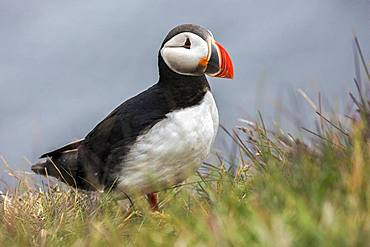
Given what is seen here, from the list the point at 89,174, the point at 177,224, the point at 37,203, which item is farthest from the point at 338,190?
the point at 37,203

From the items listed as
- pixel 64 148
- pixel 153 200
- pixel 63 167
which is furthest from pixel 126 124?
pixel 64 148

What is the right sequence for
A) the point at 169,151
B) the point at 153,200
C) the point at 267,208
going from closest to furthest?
the point at 267,208
the point at 169,151
the point at 153,200

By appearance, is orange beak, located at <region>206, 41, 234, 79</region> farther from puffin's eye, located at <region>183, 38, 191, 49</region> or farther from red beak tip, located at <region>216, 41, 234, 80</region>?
puffin's eye, located at <region>183, 38, 191, 49</region>

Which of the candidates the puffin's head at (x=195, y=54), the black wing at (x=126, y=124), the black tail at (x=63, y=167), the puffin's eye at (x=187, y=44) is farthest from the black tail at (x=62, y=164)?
the puffin's eye at (x=187, y=44)

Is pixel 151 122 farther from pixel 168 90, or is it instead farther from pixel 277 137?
pixel 277 137

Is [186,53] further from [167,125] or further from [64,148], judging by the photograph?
[64,148]

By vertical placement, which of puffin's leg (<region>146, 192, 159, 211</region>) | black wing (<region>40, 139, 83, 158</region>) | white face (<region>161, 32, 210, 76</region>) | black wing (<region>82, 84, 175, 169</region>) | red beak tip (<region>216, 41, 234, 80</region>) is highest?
white face (<region>161, 32, 210, 76</region>)

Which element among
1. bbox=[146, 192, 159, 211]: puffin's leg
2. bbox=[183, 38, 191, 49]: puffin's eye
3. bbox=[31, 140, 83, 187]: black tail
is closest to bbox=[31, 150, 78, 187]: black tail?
bbox=[31, 140, 83, 187]: black tail

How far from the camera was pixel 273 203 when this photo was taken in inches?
117

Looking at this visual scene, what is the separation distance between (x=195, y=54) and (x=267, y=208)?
8.52 feet

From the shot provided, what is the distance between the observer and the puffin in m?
5.26

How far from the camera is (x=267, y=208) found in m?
2.93

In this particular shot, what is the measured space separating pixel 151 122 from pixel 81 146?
1.05 metres

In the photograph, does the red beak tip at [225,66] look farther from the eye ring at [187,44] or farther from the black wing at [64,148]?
the black wing at [64,148]
